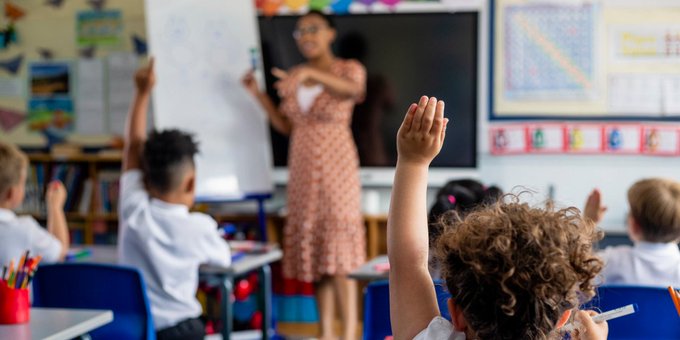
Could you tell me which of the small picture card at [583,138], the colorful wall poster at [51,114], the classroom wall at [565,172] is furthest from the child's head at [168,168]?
the colorful wall poster at [51,114]

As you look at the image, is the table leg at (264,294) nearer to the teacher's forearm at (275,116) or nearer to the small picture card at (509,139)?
the teacher's forearm at (275,116)

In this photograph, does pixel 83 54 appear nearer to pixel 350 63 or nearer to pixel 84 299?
pixel 350 63

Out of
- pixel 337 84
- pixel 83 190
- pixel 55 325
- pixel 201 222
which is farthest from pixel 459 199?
pixel 83 190

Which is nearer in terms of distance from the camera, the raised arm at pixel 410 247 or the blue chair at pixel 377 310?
the raised arm at pixel 410 247

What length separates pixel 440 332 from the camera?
1283 mm

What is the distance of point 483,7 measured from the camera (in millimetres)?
5223

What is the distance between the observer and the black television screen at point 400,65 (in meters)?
5.20

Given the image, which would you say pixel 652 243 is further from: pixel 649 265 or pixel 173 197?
pixel 173 197

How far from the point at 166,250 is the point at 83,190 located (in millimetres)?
2916

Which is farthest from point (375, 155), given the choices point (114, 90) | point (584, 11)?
point (114, 90)

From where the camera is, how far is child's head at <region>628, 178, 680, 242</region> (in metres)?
2.79

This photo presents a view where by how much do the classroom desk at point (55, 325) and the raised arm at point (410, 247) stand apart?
1.07 meters

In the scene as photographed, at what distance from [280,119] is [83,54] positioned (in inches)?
64.4

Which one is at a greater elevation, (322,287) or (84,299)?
(84,299)
